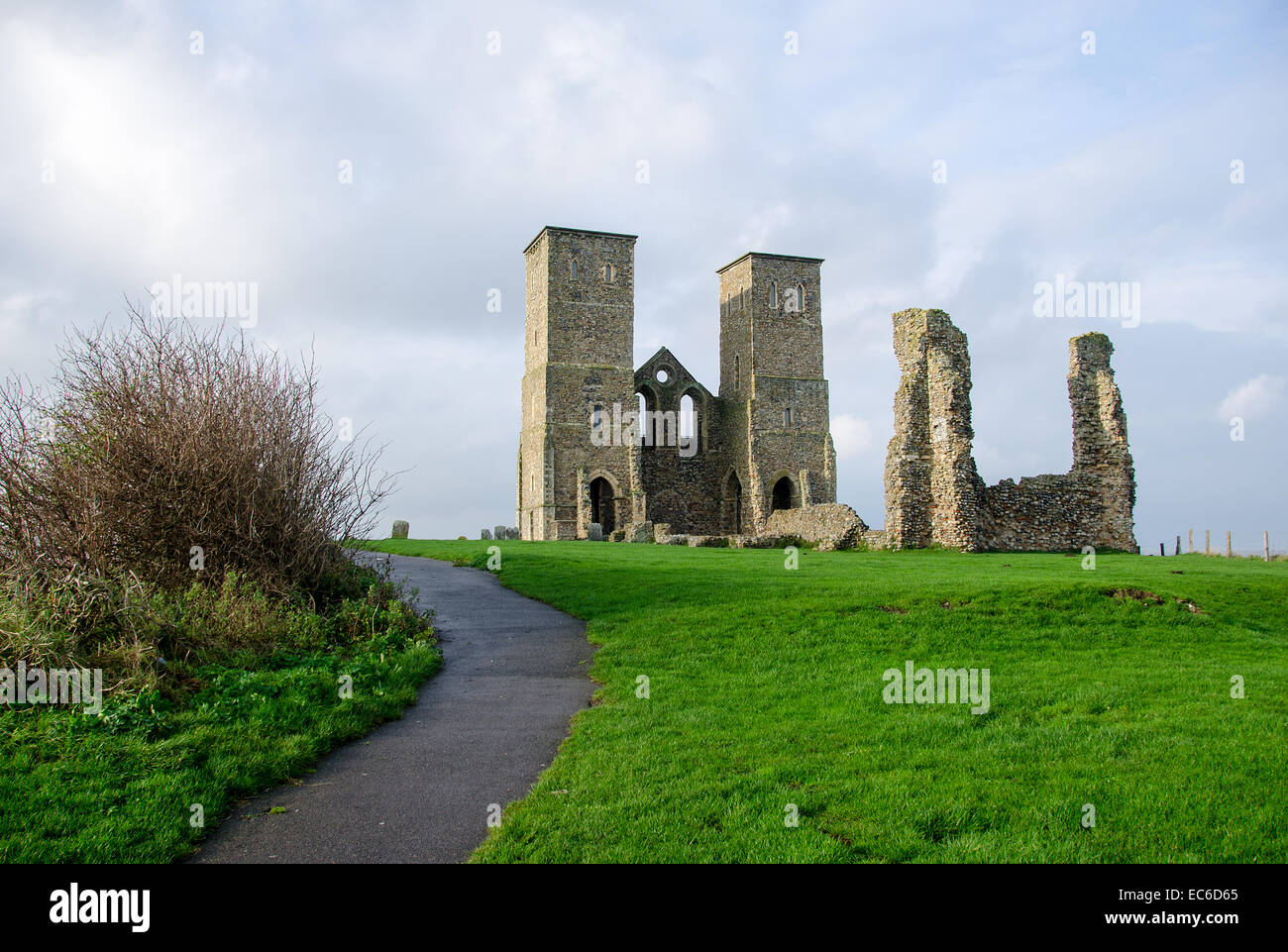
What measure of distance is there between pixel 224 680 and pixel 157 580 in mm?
3068

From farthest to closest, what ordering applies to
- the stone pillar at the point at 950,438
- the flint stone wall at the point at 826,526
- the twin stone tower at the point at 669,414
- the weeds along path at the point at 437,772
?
1. the twin stone tower at the point at 669,414
2. the flint stone wall at the point at 826,526
3. the stone pillar at the point at 950,438
4. the weeds along path at the point at 437,772

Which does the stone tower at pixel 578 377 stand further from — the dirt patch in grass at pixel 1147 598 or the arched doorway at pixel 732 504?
the dirt patch in grass at pixel 1147 598

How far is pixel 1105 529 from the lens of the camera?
28.0 meters

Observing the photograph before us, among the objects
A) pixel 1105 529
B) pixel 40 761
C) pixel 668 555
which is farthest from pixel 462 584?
pixel 1105 529

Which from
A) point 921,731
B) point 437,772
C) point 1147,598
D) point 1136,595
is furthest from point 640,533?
point 437,772

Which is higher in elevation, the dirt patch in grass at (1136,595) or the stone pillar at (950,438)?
the stone pillar at (950,438)

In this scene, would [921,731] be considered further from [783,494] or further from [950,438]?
[783,494]

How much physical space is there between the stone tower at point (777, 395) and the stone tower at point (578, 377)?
674cm

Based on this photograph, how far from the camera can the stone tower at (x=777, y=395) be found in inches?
1861

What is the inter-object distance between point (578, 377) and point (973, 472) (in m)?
22.7

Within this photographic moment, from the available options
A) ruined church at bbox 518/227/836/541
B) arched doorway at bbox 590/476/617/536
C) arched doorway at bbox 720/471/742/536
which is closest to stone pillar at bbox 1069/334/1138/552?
ruined church at bbox 518/227/836/541

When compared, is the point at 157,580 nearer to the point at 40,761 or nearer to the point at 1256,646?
the point at 40,761

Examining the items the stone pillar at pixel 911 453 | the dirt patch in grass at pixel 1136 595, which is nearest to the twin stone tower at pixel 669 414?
the stone pillar at pixel 911 453

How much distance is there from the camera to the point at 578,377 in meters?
44.3
